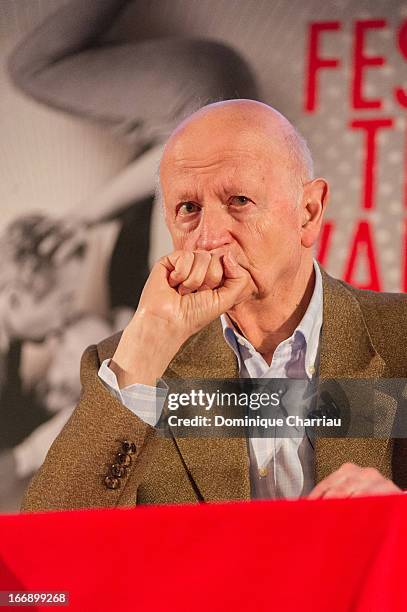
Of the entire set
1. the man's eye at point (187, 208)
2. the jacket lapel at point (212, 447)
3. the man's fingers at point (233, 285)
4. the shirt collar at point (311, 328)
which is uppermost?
Result: the man's eye at point (187, 208)

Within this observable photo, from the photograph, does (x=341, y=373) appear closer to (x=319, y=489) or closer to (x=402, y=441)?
(x=402, y=441)

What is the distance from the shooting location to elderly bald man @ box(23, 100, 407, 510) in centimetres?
211

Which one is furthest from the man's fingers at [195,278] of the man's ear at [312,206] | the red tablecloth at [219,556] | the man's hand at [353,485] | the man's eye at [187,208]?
the red tablecloth at [219,556]

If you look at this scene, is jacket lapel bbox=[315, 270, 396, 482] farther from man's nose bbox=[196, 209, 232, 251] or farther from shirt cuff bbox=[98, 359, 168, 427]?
shirt cuff bbox=[98, 359, 168, 427]

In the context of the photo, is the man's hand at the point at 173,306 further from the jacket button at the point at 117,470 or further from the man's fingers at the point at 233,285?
the jacket button at the point at 117,470

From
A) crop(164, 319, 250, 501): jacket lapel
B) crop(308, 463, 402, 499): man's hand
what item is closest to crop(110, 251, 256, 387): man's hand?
crop(164, 319, 250, 501): jacket lapel

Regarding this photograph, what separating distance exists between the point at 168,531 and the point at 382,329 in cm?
93

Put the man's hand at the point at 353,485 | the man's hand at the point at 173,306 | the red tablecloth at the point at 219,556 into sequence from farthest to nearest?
1. the man's hand at the point at 173,306
2. the man's hand at the point at 353,485
3. the red tablecloth at the point at 219,556

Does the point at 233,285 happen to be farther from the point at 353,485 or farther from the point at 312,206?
the point at 353,485

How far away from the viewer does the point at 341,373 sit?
2166 mm

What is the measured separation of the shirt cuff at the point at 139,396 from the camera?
6.66 feet

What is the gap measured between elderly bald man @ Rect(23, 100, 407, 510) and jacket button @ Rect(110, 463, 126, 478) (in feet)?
0.19

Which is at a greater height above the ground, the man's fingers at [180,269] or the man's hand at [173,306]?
the man's fingers at [180,269]

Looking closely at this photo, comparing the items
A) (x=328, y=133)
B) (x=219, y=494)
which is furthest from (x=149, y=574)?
(x=328, y=133)
